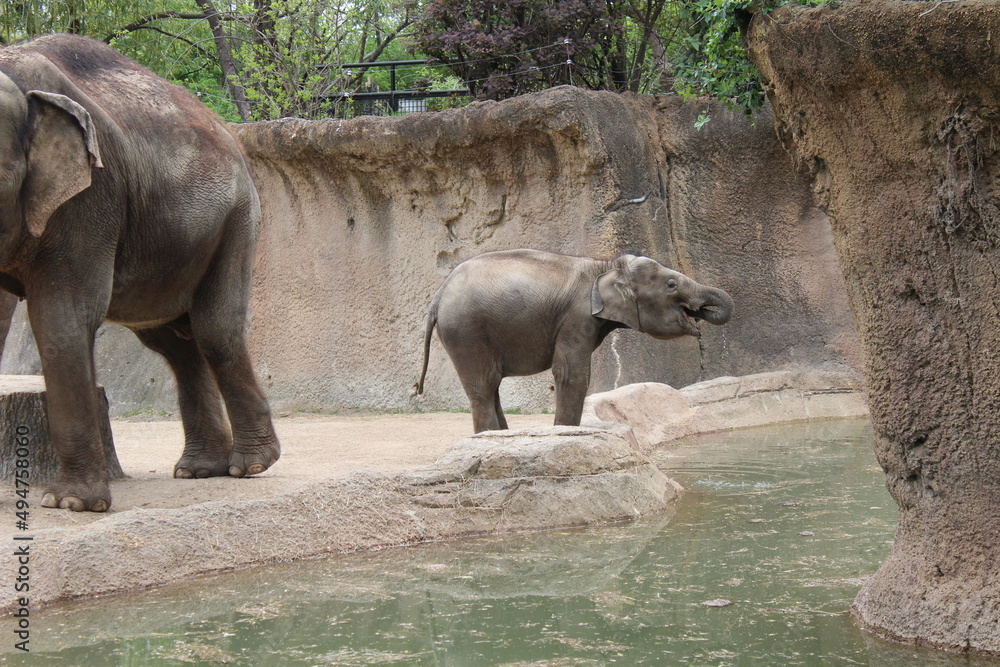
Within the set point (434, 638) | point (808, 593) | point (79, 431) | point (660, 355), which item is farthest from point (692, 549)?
point (660, 355)

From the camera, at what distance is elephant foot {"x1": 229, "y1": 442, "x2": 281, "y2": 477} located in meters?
5.93

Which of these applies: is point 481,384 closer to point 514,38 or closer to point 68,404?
point 68,404

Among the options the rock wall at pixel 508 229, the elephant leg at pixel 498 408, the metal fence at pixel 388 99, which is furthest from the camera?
the metal fence at pixel 388 99

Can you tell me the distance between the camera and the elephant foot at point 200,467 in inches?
237

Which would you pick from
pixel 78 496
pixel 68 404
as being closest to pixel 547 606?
pixel 78 496

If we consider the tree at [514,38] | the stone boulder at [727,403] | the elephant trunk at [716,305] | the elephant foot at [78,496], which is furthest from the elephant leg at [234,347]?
the tree at [514,38]

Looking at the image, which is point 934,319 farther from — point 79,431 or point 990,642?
point 79,431

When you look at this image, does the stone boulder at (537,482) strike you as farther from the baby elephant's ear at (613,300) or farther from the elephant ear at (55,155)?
the elephant ear at (55,155)

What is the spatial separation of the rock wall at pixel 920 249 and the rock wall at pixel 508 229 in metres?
7.03

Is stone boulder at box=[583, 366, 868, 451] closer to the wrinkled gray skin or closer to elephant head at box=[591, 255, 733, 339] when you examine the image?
elephant head at box=[591, 255, 733, 339]

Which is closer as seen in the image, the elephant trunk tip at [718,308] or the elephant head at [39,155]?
the elephant head at [39,155]

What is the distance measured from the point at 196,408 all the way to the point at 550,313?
2.31 meters

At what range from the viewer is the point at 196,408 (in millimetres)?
6156

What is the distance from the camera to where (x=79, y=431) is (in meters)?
4.93
